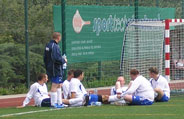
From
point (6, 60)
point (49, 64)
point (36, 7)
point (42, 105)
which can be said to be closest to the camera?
point (49, 64)

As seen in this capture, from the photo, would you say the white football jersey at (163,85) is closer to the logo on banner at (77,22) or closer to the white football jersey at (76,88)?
the white football jersey at (76,88)

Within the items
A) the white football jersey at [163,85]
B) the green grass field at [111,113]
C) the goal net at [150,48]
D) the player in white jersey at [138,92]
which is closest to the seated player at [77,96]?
the green grass field at [111,113]

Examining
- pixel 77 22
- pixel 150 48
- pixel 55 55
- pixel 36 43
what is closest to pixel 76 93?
pixel 55 55

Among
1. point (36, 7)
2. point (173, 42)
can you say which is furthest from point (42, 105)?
point (36, 7)

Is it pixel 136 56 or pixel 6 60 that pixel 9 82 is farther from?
pixel 136 56

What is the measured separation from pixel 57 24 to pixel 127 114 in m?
6.66

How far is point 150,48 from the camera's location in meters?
19.5

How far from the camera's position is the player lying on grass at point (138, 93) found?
1525 cm

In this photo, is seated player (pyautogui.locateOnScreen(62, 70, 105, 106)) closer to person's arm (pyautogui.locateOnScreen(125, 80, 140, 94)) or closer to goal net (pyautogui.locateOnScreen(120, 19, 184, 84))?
person's arm (pyautogui.locateOnScreen(125, 80, 140, 94))

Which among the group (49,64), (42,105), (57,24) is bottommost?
(42,105)

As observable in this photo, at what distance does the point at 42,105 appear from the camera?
16.2m

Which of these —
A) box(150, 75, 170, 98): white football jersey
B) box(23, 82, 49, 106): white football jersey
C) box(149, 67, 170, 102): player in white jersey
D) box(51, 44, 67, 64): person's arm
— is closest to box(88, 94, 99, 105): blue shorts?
box(23, 82, 49, 106): white football jersey

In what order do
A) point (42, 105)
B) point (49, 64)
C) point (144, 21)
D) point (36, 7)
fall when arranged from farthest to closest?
point (36, 7) → point (144, 21) → point (42, 105) → point (49, 64)

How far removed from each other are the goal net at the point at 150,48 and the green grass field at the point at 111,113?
4000mm
